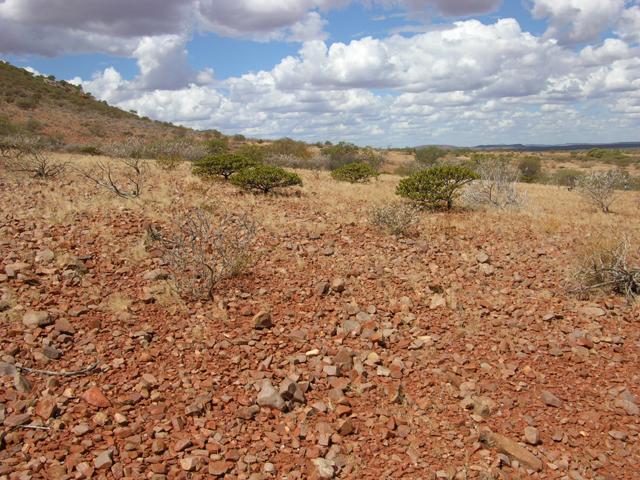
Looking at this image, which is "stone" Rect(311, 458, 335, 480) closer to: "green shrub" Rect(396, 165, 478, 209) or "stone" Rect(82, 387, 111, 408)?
"stone" Rect(82, 387, 111, 408)

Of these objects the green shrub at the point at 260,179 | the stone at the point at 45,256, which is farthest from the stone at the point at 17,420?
the green shrub at the point at 260,179

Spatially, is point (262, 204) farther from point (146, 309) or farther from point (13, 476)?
point (13, 476)

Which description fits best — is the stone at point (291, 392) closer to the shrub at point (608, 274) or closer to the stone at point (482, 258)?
the shrub at point (608, 274)

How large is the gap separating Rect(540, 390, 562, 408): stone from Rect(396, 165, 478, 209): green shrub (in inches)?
312

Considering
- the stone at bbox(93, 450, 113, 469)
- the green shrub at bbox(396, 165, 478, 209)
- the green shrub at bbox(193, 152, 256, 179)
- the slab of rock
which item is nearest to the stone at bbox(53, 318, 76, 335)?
the stone at bbox(93, 450, 113, 469)

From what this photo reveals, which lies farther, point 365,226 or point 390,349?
point 365,226

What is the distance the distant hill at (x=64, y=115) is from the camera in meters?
32.1

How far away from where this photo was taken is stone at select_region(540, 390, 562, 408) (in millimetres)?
3831

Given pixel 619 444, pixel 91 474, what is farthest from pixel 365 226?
pixel 91 474

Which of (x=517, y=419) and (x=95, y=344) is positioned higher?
(x=95, y=344)

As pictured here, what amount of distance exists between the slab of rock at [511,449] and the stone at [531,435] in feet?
0.36

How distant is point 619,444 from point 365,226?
5.61 metres

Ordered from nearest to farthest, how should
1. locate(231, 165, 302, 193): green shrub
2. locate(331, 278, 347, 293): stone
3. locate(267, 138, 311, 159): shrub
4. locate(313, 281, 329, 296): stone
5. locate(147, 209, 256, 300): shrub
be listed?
1. locate(147, 209, 256, 300): shrub
2. locate(313, 281, 329, 296): stone
3. locate(331, 278, 347, 293): stone
4. locate(231, 165, 302, 193): green shrub
5. locate(267, 138, 311, 159): shrub

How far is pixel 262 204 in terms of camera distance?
33.6ft
